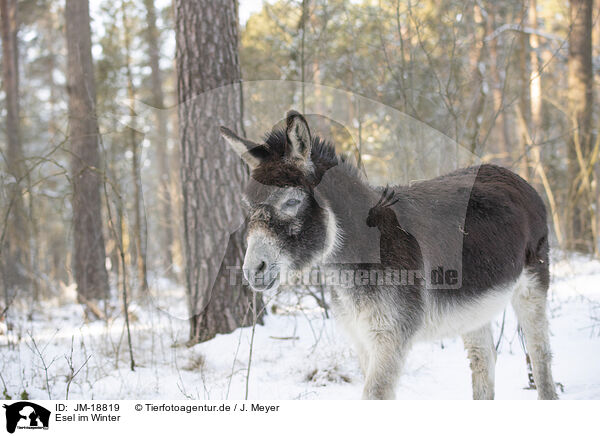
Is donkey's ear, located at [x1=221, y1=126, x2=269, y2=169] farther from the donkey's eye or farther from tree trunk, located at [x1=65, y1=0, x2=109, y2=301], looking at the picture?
tree trunk, located at [x1=65, y1=0, x2=109, y2=301]

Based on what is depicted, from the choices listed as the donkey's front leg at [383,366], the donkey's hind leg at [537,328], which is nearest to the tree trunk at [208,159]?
the donkey's front leg at [383,366]

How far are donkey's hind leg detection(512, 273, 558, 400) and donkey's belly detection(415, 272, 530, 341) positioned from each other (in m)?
0.45

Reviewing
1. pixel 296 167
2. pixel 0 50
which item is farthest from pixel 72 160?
pixel 296 167

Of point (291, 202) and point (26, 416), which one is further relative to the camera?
point (26, 416)

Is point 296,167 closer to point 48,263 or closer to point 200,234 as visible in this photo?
point 200,234

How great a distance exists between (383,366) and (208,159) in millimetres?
2990

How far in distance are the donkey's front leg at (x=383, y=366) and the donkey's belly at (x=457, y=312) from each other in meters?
0.23

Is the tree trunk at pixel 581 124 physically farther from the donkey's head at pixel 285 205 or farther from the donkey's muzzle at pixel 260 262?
the donkey's muzzle at pixel 260 262

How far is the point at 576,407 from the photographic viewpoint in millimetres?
2734

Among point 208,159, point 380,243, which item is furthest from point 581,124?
point 380,243

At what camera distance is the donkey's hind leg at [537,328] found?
3.24m

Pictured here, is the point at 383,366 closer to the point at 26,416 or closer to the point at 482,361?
the point at 482,361

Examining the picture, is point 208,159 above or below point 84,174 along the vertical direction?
below

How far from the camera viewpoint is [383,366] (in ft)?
8.13
